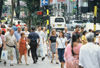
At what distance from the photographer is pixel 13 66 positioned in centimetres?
1712

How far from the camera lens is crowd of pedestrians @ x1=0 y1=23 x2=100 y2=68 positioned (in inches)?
319

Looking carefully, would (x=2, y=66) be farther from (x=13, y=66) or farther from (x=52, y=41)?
(x=52, y=41)

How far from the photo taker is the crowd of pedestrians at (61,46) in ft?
26.6

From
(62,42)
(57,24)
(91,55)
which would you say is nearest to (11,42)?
(62,42)

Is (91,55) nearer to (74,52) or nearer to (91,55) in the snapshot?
(91,55)

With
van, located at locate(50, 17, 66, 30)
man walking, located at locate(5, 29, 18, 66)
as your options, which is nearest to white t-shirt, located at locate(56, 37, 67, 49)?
man walking, located at locate(5, 29, 18, 66)

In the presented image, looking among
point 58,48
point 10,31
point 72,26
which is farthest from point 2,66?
point 72,26

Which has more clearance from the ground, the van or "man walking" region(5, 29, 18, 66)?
"man walking" region(5, 29, 18, 66)

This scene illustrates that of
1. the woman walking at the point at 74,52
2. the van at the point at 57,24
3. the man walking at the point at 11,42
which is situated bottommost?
the van at the point at 57,24

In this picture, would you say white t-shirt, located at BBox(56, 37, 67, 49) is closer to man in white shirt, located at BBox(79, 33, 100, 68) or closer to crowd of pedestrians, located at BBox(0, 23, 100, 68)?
crowd of pedestrians, located at BBox(0, 23, 100, 68)

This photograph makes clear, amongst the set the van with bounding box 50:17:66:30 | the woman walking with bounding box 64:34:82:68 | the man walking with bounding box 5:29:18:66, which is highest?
the woman walking with bounding box 64:34:82:68

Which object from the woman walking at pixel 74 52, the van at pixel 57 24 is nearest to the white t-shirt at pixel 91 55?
the woman walking at pixel 74 52

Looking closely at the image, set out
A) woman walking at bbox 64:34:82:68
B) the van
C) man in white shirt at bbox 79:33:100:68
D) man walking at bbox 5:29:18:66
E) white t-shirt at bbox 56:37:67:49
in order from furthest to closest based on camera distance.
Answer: the van
man walking at bbox 5:29:18:66
white t-shirt at bbox 56:37:67:49
woman walking at bbox 64:34:82:68
man in white shirt at bbox 79:33:100:68

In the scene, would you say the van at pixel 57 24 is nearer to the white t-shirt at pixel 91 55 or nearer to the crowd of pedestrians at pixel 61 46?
the crowd of pedestrians at pixel 61 46
